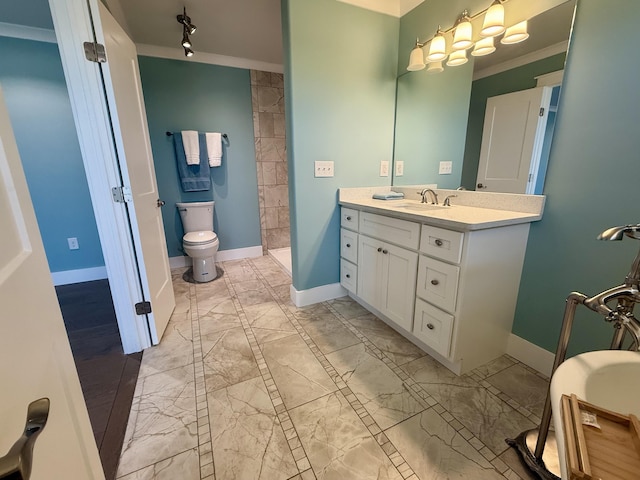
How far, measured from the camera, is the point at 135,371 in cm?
156

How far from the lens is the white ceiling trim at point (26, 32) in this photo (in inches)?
85.2

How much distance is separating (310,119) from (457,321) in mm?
1604

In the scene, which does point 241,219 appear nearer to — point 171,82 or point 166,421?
point 171,82

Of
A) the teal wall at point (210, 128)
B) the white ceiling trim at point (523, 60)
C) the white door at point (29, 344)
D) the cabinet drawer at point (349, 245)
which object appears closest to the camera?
the white door at point (29, 344)

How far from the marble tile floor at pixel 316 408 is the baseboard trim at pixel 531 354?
0.16 feet

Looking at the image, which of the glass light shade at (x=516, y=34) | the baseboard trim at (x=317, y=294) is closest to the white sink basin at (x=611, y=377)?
the glass light shade at (x=516, y=34)

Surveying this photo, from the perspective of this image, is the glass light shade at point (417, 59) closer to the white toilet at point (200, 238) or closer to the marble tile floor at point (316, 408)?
the marble tile floor at point (316, 408)

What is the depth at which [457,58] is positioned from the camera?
176 centimetres

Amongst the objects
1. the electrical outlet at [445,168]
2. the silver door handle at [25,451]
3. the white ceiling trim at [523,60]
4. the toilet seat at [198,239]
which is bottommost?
the toilet seat at [198,239]

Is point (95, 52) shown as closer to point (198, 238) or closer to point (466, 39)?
point (198, 238)

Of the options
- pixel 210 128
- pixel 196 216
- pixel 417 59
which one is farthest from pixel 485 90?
pixel 196 216

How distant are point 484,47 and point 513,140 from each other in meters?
0.58

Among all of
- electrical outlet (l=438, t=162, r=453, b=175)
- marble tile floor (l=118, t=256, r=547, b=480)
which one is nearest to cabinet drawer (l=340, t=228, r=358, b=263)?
marble tile floor (l=118, t=256, r=547, b=480)

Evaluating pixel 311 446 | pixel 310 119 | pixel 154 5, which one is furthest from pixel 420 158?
pixel 154 5
